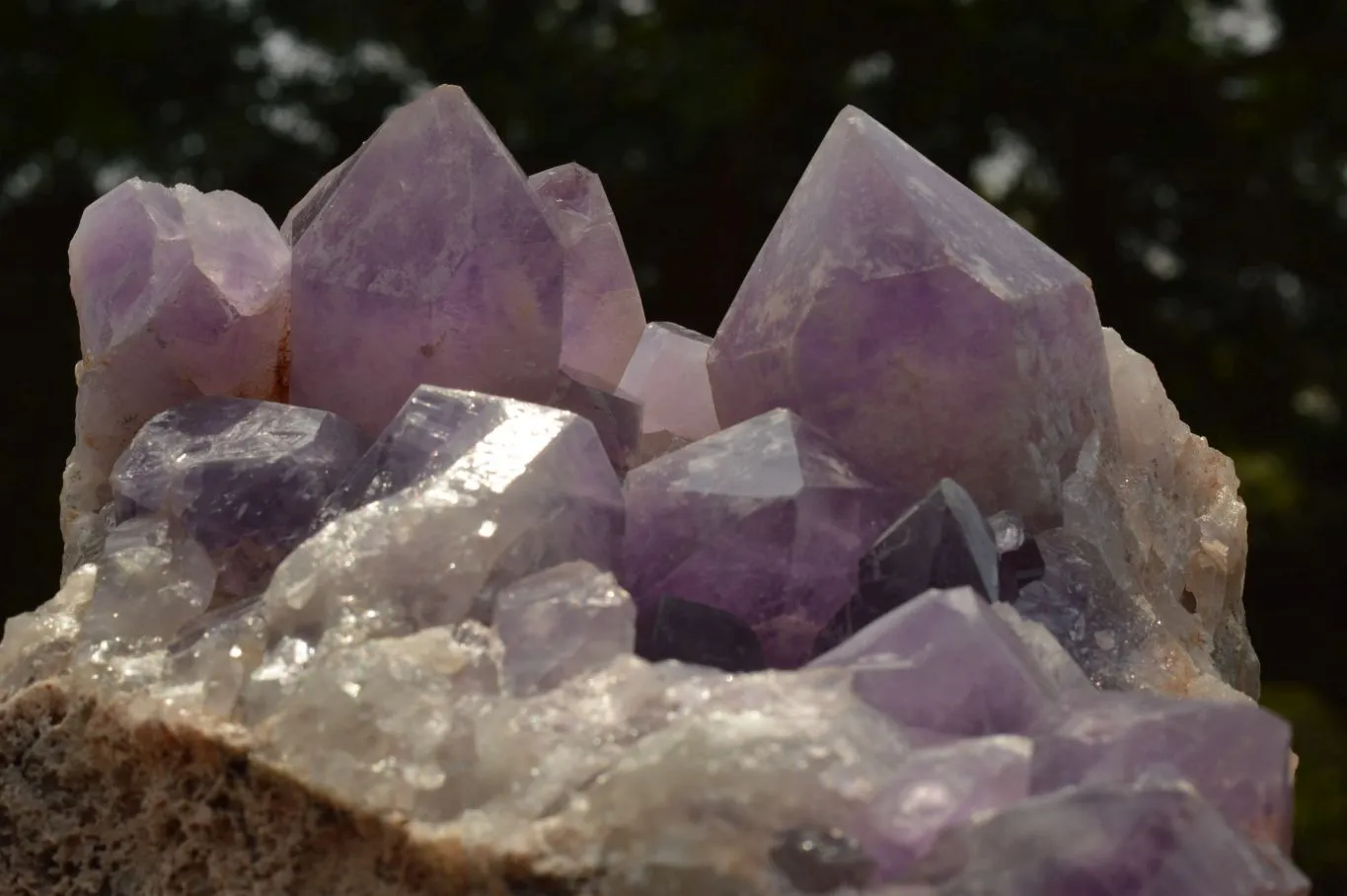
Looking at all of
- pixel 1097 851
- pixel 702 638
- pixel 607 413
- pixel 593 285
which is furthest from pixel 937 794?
pixel 593 285

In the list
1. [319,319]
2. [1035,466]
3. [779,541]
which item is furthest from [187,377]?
[1035,466]

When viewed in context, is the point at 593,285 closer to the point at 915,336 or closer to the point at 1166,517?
the point at 915,336

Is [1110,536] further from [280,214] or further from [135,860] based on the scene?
[280,214]

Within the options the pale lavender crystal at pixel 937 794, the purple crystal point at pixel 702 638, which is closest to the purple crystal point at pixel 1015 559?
the purple crystal point at pixel 702 638

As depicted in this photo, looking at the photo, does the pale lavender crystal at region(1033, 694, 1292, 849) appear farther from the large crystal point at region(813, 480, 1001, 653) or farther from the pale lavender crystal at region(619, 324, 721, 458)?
the pale lavender crystal at region(619, 324, 721, 458)

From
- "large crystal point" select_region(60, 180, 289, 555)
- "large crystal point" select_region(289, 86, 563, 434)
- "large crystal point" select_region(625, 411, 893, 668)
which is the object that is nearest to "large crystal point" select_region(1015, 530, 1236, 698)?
"large crystal point" select_region(625, 411, 893, 668)
